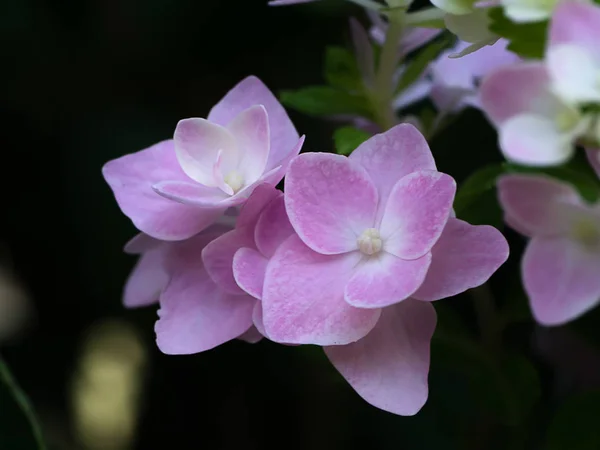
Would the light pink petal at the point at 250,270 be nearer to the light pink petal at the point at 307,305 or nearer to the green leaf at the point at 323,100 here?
the light pink petal at the point at 307,305

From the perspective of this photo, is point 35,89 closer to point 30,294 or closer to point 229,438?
point 30,294

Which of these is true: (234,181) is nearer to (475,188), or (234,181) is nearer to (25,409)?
(475,188)

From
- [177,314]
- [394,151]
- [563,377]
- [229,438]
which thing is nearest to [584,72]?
[394,151]

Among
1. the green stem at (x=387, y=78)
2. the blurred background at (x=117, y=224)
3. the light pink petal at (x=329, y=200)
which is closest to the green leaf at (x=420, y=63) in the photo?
the green stem at (x=387, y=78)

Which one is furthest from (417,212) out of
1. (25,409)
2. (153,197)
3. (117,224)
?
(117,224)

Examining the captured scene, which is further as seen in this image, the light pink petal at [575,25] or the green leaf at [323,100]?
the green leaf at [323,100]

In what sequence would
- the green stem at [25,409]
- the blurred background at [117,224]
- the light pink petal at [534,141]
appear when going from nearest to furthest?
1. the light pink petal at [534,141]
2. the green stem at [25,409]
3. the blurred background at [117,224]
